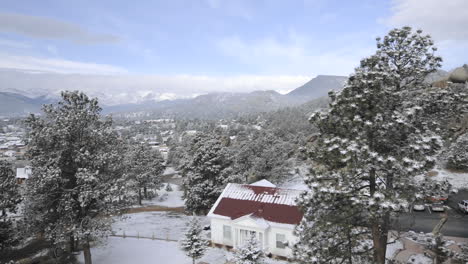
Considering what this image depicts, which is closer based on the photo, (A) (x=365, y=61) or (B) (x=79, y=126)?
(A) (x=365, y=61)

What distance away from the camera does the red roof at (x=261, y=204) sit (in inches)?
795

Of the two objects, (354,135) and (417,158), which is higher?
(354,135)

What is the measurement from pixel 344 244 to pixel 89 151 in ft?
47.5

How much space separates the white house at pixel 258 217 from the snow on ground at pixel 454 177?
23666mm

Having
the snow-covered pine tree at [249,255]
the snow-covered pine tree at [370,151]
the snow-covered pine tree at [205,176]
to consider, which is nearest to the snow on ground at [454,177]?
the snow-covered pine tree at [205,176]

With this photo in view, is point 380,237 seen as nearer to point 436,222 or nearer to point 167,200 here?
point 436,222

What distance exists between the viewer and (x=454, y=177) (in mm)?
35281

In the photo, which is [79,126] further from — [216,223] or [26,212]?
[216,223]

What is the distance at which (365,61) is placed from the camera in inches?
386

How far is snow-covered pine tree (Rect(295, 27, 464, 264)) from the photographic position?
7926 mm

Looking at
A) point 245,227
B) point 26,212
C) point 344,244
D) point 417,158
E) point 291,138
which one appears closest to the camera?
point 417,158

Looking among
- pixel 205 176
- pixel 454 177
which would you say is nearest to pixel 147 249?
pixel 205 176

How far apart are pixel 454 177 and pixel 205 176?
33.1 m

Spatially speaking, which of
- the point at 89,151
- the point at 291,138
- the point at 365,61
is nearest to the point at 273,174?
the point at 89,151
